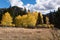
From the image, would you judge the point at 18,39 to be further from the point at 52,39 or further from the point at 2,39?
the point at 52,39

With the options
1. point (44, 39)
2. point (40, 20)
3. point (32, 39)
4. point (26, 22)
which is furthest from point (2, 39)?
point (40, 20)

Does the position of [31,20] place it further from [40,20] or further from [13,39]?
[13,39]

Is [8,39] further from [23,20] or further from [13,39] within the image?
[23,20]

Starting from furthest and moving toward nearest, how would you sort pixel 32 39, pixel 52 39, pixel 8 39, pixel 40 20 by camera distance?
pixel 40 20 < pixel 52 39 < pixel 32 39 < pixel 8 39

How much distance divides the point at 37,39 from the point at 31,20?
79.5 m

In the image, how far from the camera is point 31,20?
107 metres

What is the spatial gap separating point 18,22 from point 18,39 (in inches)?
3266

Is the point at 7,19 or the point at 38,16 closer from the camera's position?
the point at 7,19

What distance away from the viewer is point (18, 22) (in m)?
109

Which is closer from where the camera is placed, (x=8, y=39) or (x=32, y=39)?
(x=8, y=39)

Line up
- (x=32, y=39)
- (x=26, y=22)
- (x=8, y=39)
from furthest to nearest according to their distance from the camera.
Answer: (x=26, y=22)
(x=32, y=39)
(x=8, y=39)

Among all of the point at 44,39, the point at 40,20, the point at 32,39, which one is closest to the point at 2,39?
the point at 32,39

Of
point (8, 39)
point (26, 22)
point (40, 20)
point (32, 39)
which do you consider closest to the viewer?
point (8, 39)

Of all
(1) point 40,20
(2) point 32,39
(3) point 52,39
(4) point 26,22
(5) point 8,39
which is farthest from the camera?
(1) point 40,20
